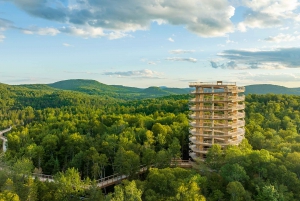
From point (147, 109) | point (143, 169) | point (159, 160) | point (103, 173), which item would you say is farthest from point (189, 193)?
point (147, 109)

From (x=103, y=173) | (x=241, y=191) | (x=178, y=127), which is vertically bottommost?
(x=103, y=173)

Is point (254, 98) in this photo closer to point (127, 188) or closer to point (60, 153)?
point (60, 153)

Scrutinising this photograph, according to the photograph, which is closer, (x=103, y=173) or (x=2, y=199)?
(x=2, y=199)

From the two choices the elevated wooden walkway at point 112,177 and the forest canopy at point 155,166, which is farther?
the elevated wooden walkway at point 112,177

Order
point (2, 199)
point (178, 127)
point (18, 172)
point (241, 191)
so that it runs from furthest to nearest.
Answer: point (178, 127) → point (18, 172) → point (241, 191) → point (2, 199)

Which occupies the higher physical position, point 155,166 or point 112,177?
point 155,166

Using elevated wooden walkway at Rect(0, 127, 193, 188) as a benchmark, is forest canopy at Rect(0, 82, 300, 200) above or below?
above

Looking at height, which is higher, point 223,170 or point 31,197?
point 223,170

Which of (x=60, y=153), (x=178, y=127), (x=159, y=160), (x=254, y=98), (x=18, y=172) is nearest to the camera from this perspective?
(x=18, y=172)

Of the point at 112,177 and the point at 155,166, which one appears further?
the point at 112,177

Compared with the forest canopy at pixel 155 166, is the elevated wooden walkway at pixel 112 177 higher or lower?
lower

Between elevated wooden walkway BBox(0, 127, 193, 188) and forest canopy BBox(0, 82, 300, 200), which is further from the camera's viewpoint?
elevated wooden walkway BBox(0, 127, 193, 188)
